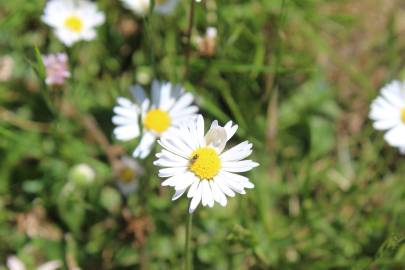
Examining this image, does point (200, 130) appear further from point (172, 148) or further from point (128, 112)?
point (128, 112)

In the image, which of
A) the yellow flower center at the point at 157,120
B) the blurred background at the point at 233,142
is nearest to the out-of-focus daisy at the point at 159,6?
the blurred background at the point at 233,142

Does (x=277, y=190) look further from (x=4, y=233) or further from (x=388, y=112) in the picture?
(x=4, y=233)

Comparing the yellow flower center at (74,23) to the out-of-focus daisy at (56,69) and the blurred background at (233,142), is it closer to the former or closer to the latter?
the blurred background at (233,142)

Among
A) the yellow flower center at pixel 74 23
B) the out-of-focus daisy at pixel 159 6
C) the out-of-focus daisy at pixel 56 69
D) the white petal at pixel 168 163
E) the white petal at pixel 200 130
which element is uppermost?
the out-of-focus daisy at pixel 159 6

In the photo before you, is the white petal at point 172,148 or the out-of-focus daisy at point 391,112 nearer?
the white petal at point 172,148

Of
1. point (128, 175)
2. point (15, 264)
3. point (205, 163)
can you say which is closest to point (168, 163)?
point (205, 163)

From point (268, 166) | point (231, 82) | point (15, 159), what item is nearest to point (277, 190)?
point (268, 166)
